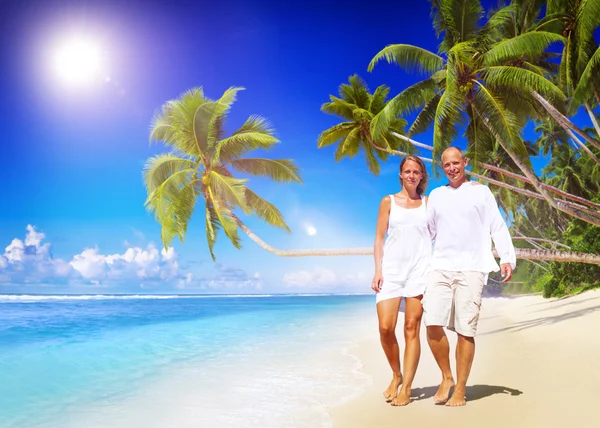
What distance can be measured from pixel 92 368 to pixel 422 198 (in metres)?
8.14

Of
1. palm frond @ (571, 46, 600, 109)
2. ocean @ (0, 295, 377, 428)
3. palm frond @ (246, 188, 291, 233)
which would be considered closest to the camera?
ocean @ (0, 295, 377, 428)

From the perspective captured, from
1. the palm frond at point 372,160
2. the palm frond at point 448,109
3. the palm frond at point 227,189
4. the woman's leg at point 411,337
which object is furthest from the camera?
the palm frond at point 372,160

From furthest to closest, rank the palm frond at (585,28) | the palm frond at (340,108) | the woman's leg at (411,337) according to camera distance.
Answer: the palm frond at (340,108) → the palm frond at (585,28) → the woman's leg at (411,337)

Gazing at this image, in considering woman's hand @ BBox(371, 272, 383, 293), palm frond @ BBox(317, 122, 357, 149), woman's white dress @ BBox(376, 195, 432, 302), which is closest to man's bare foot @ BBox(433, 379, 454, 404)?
woman's white dress @ BBox(376, 195, 432, 302)

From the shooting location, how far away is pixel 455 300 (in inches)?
146

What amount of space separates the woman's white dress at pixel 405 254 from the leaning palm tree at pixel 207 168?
9653 millimetres

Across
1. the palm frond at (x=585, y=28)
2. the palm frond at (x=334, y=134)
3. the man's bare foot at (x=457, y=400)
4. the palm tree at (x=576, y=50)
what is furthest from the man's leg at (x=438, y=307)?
the palm frond at (x=334, y=134)

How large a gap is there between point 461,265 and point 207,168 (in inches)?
466

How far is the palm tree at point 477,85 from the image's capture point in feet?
39.2

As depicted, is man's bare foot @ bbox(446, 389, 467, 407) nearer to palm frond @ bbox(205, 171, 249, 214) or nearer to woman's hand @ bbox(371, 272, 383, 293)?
woman's hand @ bbox(371, 272, 383, 293)

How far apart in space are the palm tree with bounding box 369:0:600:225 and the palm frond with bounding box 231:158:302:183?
2866 mm

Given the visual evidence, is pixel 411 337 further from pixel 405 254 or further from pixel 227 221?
pixel 227 221

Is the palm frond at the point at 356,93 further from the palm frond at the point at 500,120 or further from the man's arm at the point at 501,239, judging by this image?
the man's arm at the point at 501,239

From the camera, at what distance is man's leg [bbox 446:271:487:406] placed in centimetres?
364
